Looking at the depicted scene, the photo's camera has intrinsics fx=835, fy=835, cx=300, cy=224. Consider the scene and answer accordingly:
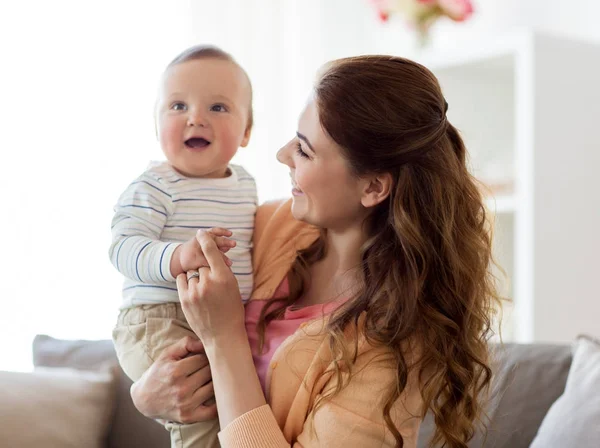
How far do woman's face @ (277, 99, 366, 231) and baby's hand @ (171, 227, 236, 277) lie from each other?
5.7 inches

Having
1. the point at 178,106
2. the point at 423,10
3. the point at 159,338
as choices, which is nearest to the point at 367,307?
the point at 159,338

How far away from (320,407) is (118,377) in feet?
3.00

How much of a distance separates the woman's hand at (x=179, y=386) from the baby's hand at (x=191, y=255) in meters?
0.15

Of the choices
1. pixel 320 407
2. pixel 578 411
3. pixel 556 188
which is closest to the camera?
pixel 320 407

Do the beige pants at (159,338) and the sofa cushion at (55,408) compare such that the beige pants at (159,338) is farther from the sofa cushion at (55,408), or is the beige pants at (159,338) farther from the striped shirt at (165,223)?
the sofa cushion at (55,408)

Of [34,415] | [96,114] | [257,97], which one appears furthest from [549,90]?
[34,415]

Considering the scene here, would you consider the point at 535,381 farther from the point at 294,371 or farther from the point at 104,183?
the point at 104,183

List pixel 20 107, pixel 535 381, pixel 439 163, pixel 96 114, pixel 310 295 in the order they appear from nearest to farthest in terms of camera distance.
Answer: pixel 439 163 → pixel 310 295 → pixel 535 381 → pixel 20 107 → pixel 96 114

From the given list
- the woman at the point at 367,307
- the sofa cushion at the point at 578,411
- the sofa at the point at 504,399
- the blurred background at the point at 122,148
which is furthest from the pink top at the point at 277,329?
the blurred background at the point at 122,148

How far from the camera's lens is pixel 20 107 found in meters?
2.75

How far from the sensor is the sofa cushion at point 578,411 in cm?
168

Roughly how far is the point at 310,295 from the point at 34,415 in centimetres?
79

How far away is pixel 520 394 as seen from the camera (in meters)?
1.91

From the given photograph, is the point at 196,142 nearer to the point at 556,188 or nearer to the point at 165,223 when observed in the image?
the point at 165,223
